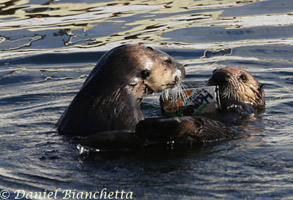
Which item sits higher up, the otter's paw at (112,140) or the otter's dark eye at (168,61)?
the otter's dark eye at (168,61)

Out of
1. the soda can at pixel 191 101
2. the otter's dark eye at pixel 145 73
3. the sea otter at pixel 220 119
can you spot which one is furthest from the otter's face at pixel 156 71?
the sea otter at pixel 220 119

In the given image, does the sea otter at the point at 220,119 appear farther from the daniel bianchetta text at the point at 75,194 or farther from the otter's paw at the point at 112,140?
the daniel bianchetta text at the point at 75,194

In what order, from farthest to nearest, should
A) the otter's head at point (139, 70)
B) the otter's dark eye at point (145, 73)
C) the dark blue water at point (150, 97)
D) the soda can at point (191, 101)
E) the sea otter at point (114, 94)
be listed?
1. the soda can at point (191, 101)
2. the otter's dark eye at point (145, 73)
3. the otter's head at point (139, 70)
4. the sea otter at point (114, 94)
5. the dark blue water at point (150, 97)

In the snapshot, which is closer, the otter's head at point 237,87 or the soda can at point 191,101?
the soda can at point 191,101

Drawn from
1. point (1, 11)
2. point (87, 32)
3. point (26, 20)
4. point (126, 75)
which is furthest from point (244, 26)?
point (126, 75)

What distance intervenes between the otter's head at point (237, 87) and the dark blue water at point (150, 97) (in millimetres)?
217

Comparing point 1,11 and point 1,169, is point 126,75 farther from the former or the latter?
point 1,11

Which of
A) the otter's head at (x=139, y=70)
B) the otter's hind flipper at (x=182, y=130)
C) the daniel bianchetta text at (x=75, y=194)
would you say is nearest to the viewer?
the daniel bianchetta text at (x=75, y=194)

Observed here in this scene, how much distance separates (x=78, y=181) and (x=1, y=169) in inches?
28.9

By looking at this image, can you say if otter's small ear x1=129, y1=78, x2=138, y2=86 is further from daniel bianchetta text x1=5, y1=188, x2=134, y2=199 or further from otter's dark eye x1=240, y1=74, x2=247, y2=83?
otter's dark eye x1=240, y1=74, x2=247, y2=83

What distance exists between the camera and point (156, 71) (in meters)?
6.04

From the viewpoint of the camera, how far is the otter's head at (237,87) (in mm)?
7082

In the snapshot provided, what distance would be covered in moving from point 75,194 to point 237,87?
3.25 m

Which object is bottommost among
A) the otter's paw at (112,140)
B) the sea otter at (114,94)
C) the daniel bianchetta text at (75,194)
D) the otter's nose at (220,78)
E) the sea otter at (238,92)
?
the sea otter at (238,92)
